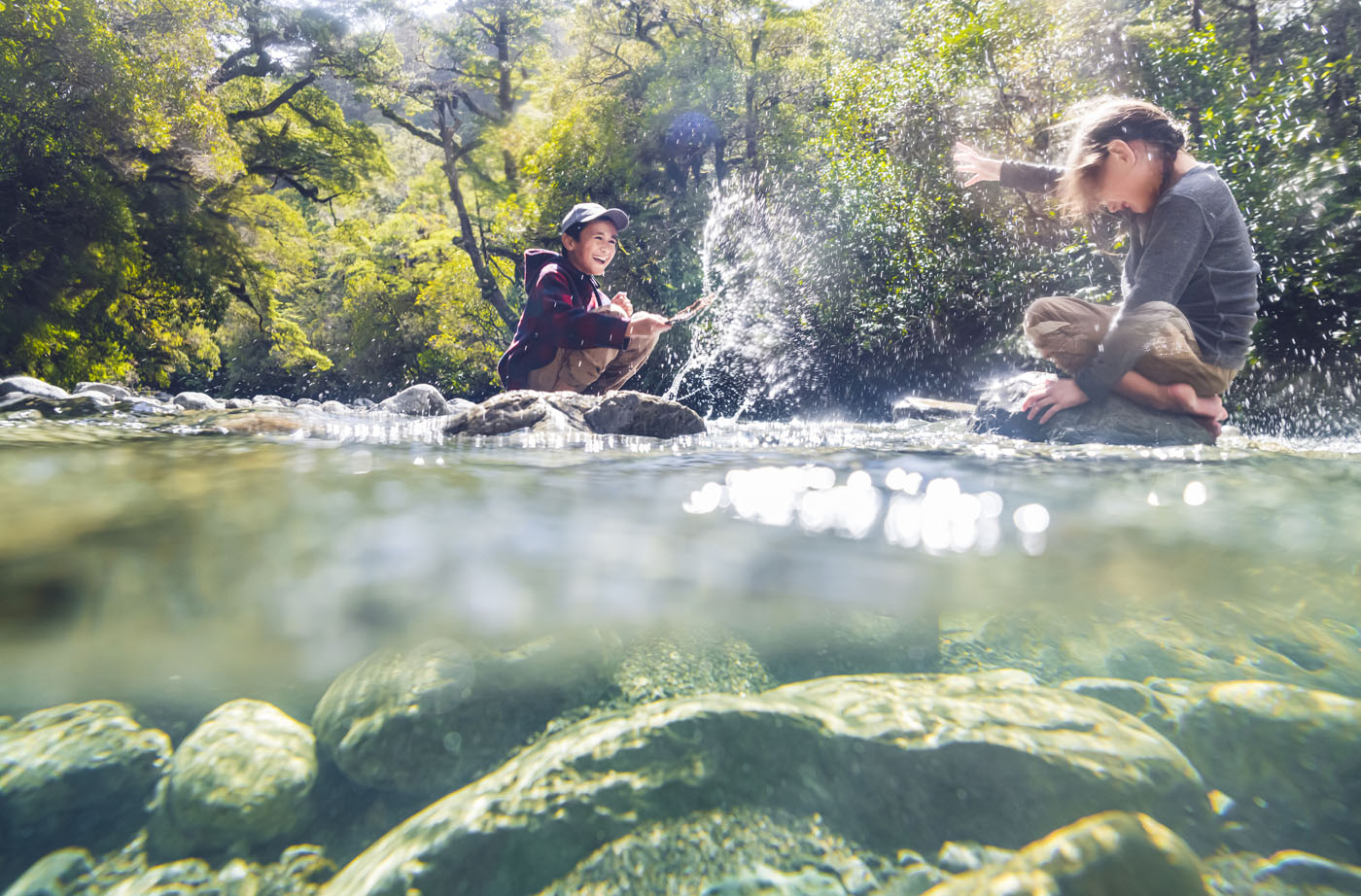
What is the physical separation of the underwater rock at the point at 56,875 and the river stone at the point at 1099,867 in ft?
4.03

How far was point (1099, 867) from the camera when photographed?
881mm

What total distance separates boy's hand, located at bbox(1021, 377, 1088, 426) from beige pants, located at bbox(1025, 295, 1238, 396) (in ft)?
0.36

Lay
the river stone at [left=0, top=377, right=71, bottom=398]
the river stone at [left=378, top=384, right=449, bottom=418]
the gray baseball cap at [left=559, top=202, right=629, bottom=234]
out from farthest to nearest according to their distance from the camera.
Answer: the river stone at [left=378, top=384, right=449, bottom=418] < the river stone at [left=0, top=377, right=71, bottom=398] < the gray baseball cap at [left=559, top=202, right=629, bottom=234]

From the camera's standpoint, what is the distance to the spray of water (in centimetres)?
1338

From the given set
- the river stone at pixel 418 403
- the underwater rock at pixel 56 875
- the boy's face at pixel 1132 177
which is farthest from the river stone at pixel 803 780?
the river stone at pixel 418 403

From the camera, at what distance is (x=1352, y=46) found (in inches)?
285

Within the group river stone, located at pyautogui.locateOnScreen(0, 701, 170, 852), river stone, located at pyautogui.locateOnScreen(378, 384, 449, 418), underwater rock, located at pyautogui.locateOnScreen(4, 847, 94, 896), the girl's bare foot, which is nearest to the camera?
underwater rock, located at pyautogui.locateOnScreen(4, 847, 94, 896)

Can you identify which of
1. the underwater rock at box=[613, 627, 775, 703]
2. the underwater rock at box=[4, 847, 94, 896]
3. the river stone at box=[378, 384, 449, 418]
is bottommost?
the river stone at box=[378, 384, 449, 418]

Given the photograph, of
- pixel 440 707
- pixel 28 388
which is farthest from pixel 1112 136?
pixel 28 388

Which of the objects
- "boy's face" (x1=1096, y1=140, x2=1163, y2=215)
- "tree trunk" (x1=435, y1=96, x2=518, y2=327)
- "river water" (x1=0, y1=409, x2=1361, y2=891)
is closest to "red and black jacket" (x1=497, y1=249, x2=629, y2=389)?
"river water" (x1=0, y1=409, x2=1361, y2=891)

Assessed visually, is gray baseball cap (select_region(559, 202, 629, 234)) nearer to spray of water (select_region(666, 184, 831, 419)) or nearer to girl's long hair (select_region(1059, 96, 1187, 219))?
girl's long hair (select_region(1059, 96, 1187, 219))

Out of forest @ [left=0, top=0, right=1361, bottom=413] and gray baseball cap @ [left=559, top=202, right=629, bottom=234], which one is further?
forest @ [left=0, top=0, right=1361, bottom=413]

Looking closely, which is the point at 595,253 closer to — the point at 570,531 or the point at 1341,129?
the point at 570,531

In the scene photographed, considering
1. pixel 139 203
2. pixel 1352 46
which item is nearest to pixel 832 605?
pixel 1352 46
